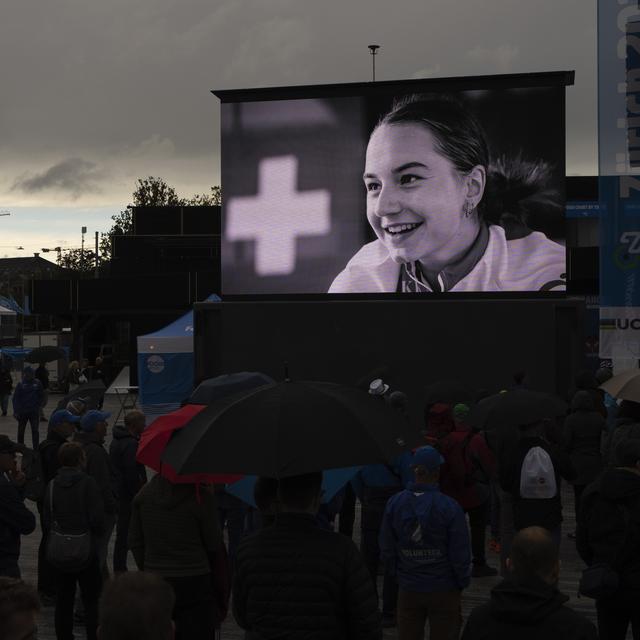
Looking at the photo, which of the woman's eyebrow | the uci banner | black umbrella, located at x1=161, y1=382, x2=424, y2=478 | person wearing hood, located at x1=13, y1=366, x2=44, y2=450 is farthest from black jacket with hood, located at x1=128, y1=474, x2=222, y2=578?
the woman's eyebrow

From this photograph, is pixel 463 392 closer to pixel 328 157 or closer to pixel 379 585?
pixel 379 585

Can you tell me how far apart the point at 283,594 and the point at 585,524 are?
258cm

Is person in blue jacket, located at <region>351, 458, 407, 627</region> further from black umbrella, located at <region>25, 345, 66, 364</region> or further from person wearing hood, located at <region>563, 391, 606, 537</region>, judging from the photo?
black umbrella, located at <region>25, 345, 66, 364</region>

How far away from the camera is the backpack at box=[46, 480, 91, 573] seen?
7.50 m

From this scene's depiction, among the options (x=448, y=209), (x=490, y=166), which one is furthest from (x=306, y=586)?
(x=490, y=166)

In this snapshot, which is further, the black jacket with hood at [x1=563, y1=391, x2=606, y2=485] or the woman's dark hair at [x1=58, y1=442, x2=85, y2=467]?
the black jacket with hood at [x1=563, y1=391, x2=606, y2=485]

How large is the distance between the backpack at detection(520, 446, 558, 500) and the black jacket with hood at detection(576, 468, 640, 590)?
195 cm

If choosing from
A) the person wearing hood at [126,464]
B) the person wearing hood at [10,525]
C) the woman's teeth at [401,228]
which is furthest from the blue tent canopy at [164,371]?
the person wearing hood at [10,525]

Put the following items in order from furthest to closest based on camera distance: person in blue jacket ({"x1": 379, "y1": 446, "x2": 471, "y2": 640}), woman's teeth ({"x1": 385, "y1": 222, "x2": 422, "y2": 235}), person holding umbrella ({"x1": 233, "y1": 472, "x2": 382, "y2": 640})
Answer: woman's teeth ({"x1": 385, "y1": 222, "x2": 422, "y2": 235})
person in blue jacket ({"x1": 379, "y1": 446, "x2": 471, "y2": 640})
person holding umbrella ({"x1": 233, "y1": 472, "x2": 382, "y2": 640})

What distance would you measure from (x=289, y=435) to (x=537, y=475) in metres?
4.21

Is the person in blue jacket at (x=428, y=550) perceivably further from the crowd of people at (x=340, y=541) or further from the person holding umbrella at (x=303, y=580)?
the person holding umbrella at (x=303, y=580)

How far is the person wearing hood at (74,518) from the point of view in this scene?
757cm

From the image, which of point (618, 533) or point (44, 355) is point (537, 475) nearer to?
point (618, 533)

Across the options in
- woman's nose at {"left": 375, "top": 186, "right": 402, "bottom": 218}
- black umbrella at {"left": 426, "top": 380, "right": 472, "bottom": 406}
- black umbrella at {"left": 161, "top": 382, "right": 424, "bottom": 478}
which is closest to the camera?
black umbrella at {"left": 161, "top": 382, "right": 424, "bottom": 478}
